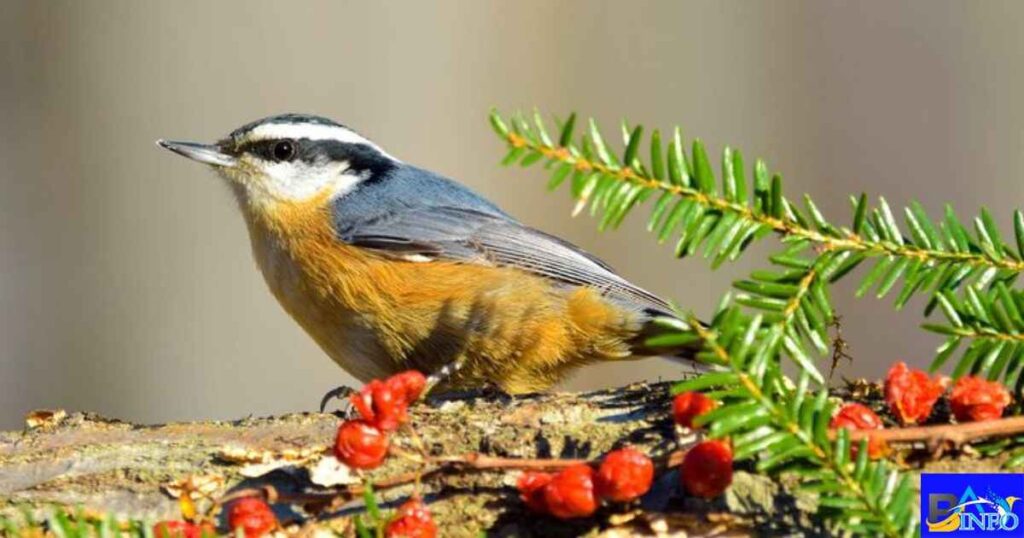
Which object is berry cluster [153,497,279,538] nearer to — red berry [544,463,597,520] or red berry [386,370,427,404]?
red berry [386,370,427,404]

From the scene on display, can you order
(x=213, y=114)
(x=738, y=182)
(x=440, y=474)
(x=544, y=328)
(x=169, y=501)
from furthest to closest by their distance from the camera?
(x=213, y=114) < (x=544, y=328) < (x=169, y=501) < (x=440, y=474) < (x=738, y=182)

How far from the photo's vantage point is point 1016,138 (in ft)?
17.5

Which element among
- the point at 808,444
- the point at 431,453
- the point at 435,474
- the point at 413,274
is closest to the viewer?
the point at 808,444

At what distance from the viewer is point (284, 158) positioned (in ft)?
11.9

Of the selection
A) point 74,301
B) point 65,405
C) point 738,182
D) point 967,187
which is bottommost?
point 65,405

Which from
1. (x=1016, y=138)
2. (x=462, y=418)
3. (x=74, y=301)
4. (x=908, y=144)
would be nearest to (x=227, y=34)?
(x=74, y=301)

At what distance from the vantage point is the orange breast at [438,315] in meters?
3.03

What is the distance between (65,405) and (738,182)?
4.22 meters

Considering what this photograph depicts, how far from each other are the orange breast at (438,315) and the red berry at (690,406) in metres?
1.27

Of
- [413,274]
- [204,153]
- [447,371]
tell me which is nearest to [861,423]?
[447,371]

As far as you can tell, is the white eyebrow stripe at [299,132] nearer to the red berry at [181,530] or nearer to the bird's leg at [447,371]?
the bird's leg at [447,371]

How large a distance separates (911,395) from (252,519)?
3.00ft

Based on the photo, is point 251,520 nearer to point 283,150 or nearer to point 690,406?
point 690,406

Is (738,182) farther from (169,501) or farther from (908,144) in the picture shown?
(908,144)
